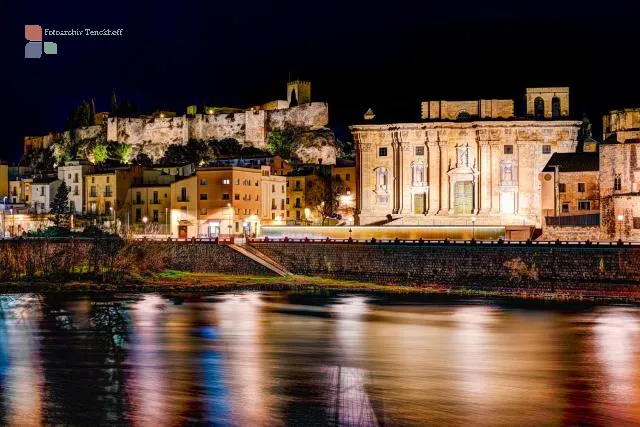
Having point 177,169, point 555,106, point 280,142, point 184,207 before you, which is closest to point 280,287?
point 184,207

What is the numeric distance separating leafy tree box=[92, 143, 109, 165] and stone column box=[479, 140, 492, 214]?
6674 centimetres

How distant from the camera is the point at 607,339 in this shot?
→ 33.7 m

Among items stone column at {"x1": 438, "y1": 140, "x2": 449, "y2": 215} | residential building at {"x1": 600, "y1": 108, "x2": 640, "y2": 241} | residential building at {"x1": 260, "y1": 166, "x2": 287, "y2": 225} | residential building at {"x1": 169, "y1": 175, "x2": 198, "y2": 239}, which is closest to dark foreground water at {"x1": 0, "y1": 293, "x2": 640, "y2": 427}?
residential building at {"x1": 600, "y1": 108, "x2": 640, "y2": 241}

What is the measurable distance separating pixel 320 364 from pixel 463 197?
40881 millimetres

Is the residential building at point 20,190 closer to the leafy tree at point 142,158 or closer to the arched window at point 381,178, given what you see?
the leafy tree at point 142,158

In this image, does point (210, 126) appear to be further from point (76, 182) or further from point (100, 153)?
point (76, 182)

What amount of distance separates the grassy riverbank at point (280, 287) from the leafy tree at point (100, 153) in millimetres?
63709

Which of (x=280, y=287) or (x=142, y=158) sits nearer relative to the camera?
(x=280, y=287)

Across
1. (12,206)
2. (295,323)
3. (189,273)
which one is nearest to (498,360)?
(295,323)

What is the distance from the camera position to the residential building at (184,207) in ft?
250

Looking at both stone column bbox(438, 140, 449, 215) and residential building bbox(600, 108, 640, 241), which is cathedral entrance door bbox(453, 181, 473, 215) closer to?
stone column bbox(438, 140, 449, 215)

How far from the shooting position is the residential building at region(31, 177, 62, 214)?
300 feet

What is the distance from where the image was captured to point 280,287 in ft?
177

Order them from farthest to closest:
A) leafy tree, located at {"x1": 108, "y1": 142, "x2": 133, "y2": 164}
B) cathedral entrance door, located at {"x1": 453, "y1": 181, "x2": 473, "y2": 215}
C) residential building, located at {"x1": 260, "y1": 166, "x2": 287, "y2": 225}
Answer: leafy tree, located at {"x1": 108, "y1": 142, "x2": 133, "y2": 164} < residential building, located at {"x1": 260, "y1": 166, "x2": 287, "y2": 225} < cathedral entrance door, located at {"x1": 453, "y1": 181, "x2": 473, "y2": 215}
